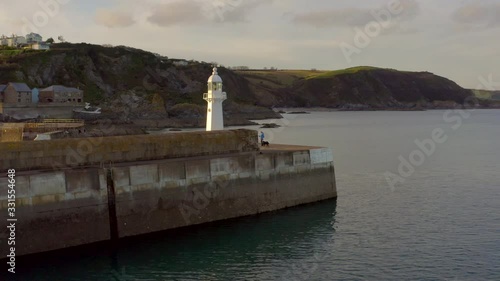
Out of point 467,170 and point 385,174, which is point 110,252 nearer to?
point 385,174

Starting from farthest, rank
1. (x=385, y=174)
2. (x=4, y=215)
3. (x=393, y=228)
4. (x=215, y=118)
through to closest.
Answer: (x=385, y=174)
(x=215, y=118)
(x=393, y=228)
(x=4, y=215)

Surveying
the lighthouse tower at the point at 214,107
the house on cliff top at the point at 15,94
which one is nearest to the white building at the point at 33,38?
the house on cliff top at the point at 15,94

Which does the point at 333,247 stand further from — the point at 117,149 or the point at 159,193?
the point at 117,149

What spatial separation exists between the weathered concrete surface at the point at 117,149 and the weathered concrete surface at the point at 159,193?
0.75 m

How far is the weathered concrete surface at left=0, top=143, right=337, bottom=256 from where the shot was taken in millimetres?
19625

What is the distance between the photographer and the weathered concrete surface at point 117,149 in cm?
2128

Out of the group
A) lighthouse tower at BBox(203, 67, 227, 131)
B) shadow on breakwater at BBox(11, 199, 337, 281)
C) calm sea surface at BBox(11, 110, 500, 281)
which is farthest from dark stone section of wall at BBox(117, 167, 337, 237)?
lighthouse tower at BBox(203, 67, 227, 131)

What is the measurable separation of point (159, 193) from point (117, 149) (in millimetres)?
2913

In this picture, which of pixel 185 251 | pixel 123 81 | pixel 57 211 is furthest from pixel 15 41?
pixel 185 251

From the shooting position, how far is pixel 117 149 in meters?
23.7

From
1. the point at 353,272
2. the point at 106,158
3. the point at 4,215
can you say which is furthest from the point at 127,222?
the point at 353,272

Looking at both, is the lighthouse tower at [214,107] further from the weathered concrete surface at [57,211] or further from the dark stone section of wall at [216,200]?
the weathered concrete surface at [57,211]

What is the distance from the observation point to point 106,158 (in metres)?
23.3

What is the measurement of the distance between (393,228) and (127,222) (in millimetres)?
12324
